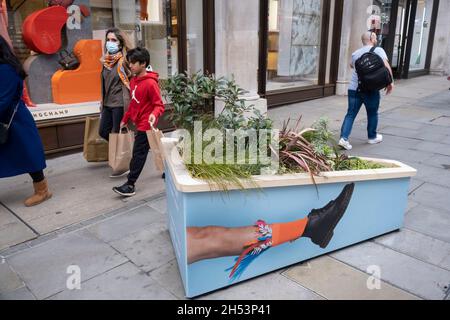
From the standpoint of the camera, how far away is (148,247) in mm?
3480

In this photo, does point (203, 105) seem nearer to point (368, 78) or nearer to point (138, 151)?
point (138, 151)

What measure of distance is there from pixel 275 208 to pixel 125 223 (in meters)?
1.70

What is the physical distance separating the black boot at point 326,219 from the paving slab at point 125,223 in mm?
1551

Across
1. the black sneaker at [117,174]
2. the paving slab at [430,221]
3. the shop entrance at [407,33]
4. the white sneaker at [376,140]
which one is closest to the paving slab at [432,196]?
the paving slab at [430,221]

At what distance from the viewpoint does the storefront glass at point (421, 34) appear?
17.0 m

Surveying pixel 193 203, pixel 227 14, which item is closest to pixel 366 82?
pixel 227 14

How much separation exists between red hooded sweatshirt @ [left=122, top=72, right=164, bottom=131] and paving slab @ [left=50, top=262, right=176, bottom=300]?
176 centimetres

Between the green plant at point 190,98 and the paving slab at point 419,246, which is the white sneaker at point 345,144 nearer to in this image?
the paving slab at point 419,246

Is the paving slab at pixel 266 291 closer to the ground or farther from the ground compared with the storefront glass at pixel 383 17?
closer to the ground

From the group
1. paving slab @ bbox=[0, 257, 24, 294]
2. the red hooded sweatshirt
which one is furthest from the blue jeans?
paving slab @ bbox=[0, 257, 24, 294]

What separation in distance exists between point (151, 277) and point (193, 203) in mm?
818

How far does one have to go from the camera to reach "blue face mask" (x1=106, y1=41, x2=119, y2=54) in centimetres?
477

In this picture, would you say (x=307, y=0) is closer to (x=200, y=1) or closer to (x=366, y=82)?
(x=200, y=1)

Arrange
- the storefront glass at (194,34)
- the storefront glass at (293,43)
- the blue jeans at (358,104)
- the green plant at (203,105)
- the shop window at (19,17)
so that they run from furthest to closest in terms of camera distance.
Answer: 1. the storefront glass at (293,43)
2. the storefront glass at (194,34)
3. the blue jeans at (358,104)
4. the shop window at (19,17)
5. the green plant at (203,105)
